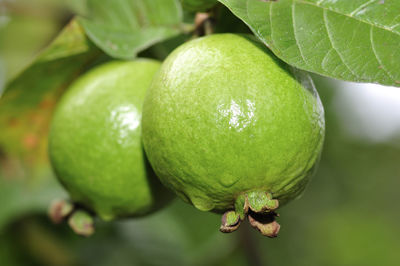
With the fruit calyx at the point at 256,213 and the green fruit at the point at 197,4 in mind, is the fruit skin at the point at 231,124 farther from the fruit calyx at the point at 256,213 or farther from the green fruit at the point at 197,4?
the green fruit at the point at 197,4

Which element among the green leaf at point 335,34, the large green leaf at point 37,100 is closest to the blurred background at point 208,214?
the large green leaf at point 37,100

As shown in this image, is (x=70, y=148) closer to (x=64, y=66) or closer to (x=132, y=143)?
(x=132, y=143)

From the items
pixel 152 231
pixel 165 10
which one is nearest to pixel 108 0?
pixel 165 10

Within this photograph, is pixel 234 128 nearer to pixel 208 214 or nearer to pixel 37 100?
pixel 37 100

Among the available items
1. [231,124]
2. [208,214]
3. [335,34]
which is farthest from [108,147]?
[208,214]

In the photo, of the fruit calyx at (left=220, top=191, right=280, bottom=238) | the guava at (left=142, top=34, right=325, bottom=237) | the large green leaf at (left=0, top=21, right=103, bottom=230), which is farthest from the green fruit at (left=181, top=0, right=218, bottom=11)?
the fruit calyx at (left=220, top=191, right=280, bottom=238)

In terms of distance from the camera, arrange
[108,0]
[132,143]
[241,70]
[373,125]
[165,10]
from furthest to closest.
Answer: [373,125] → [108,0] → [165,10] → [132,143] → [241,70]
